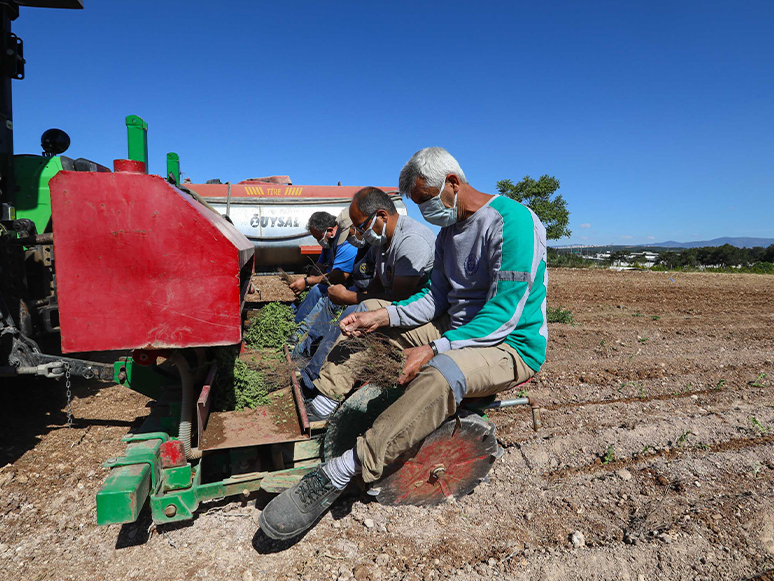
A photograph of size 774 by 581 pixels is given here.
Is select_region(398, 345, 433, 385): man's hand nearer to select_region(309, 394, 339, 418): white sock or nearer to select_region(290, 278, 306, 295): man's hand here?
select_region(309, 394, 339, 418): white sock

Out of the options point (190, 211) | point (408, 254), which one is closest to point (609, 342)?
point (408, 254)

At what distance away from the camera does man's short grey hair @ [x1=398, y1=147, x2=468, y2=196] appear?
2.64m

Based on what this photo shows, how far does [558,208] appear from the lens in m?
33.5

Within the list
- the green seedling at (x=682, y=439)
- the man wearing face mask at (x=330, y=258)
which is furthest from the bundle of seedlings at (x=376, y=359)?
the green seedling at (x=682, y=439)

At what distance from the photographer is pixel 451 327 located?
2.94 m

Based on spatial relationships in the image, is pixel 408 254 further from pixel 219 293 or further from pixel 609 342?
pixel 609 342

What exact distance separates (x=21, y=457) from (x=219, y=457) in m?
1.76

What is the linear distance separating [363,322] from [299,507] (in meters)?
1.08

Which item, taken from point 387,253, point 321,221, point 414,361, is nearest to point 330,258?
point 321,221

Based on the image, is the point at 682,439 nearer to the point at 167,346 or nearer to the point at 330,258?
the point at 167,346

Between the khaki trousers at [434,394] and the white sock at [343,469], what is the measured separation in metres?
0.07

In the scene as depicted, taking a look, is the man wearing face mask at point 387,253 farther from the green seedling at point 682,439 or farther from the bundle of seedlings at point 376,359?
the green seedling at point 682,439

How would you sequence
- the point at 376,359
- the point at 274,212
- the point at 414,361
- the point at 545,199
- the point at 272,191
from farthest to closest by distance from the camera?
the point at 545,199 < the point at 272,191 < the point at 274,212 < the point at 376,359 < the point at 414,361

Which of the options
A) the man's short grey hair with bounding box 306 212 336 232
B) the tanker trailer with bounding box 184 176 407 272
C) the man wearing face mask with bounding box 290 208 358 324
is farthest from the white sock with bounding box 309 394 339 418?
the tanker trailer with bounding box 184 176 407 272
